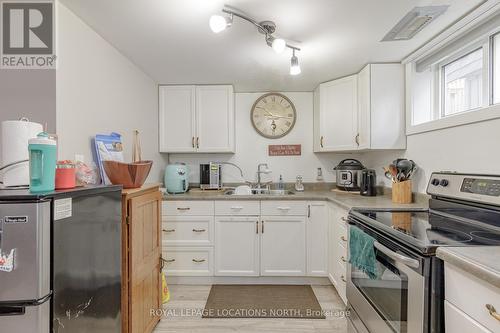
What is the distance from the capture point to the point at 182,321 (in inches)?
79.8

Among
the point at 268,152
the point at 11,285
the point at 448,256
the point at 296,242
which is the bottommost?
the point at 296,242

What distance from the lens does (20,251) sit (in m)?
0.88

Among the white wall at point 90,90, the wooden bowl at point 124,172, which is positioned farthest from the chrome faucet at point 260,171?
the wooden bowl at point 124,172

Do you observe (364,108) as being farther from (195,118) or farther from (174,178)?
(174,178)

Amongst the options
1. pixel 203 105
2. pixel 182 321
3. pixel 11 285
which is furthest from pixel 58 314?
pixel 203 105

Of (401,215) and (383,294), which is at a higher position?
(401,215)

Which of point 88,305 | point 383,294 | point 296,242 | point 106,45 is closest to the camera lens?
point 88,305

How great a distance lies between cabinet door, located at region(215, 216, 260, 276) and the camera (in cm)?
255

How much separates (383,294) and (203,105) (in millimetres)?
2454

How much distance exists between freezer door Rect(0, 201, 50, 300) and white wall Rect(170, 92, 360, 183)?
234 cm

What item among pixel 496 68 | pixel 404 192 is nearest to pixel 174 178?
pixel 404 192

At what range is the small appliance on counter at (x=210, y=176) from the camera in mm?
3041

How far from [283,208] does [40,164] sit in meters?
1.99

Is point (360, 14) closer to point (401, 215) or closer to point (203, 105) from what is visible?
point (401, 215)
